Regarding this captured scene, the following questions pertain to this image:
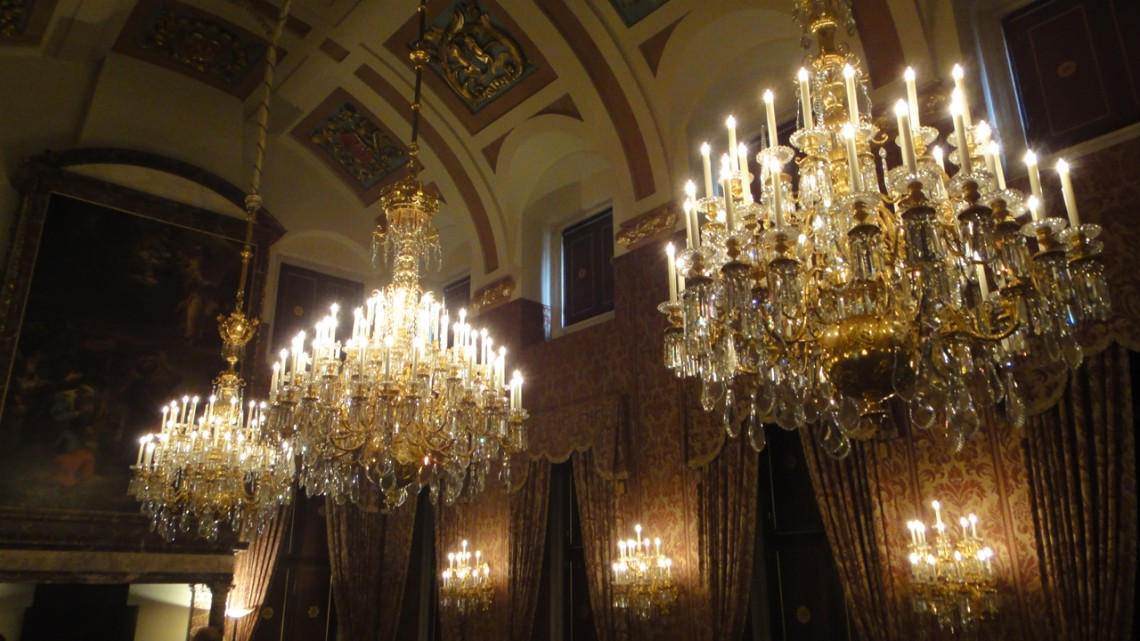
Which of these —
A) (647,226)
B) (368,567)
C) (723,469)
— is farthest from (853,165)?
(368,567)

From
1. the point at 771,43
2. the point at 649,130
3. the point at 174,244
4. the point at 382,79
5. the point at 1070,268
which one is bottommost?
the point at 1070,268

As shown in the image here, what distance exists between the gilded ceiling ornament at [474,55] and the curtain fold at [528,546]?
168 inches

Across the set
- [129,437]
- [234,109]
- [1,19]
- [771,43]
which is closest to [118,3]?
[1,19]

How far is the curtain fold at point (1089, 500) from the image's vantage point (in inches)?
181

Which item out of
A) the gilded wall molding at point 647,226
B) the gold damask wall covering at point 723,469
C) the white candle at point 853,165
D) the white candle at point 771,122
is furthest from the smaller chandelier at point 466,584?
the white candle at point 853,165

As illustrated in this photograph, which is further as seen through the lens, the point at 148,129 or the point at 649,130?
the point at 148,129

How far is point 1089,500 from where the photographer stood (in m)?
4.79

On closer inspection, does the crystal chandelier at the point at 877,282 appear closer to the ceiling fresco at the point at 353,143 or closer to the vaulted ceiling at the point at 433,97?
the vaulted ceiling at the point at 433,97

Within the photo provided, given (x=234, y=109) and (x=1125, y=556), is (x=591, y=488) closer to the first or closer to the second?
(x=1125, y=556)

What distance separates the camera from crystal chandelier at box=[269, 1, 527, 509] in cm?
498

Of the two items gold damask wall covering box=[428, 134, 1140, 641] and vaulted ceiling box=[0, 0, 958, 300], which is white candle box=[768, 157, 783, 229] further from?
vaulted ceiling box=[0, 0, 958, 300]

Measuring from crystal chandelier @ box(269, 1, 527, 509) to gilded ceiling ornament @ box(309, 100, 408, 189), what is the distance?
215 inches

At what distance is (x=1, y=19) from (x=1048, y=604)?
10.8m

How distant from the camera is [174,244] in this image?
9.48 m
